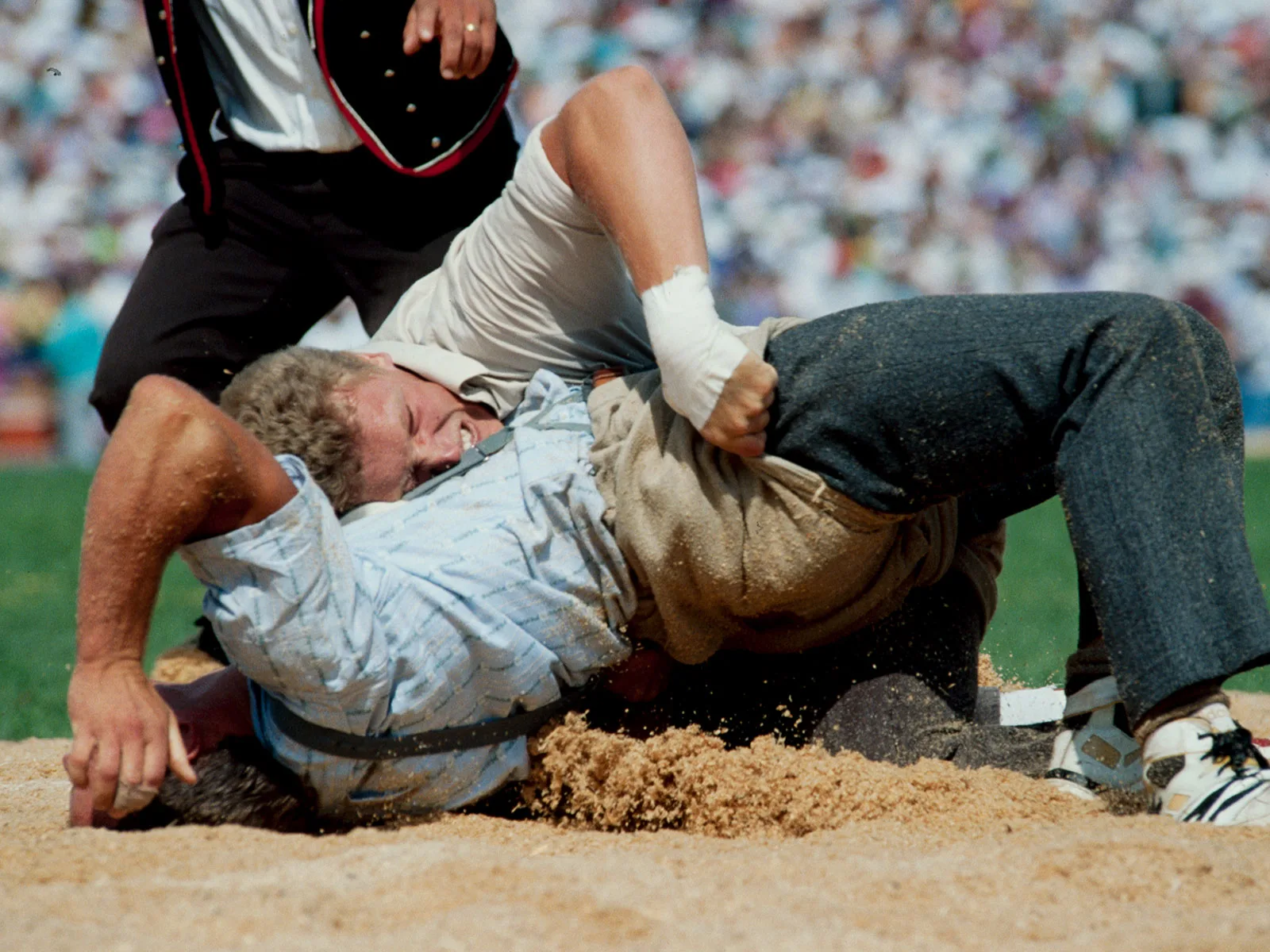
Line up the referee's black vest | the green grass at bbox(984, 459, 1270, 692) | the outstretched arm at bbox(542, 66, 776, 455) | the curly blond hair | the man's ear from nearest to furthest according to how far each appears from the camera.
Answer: the outstretched arm at bbox(542, 66, 776, 455) < the curly blond hair < the man's ear < the referee's black vest < the green grass at bbox(984, 459, 1270, 692)

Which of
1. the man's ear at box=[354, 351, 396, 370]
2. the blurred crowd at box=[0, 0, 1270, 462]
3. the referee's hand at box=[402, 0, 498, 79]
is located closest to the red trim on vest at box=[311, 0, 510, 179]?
the referee's hand at box=[402, 0, 498, 79]

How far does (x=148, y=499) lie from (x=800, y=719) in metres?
1.19

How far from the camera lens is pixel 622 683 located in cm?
234

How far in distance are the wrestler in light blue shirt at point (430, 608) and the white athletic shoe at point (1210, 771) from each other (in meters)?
0.81

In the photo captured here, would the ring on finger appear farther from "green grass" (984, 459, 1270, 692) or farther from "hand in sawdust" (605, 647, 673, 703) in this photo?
"green grass" (984, 459, 1270, 692)

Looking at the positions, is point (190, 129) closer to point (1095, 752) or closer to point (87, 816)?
point (87, 816)

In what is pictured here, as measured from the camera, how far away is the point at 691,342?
200 cm

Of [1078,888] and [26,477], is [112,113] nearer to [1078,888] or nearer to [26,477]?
[26,477]

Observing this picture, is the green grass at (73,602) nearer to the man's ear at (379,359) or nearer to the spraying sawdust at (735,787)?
the spraying sawdust at (735,787)

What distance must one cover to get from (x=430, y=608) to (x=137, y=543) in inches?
17.4

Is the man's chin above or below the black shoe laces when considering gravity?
above

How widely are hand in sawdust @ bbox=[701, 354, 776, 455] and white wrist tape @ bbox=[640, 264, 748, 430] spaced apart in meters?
0.01

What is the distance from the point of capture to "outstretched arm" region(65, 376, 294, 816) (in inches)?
70.8

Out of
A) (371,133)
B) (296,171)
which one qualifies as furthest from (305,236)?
(371,133)
